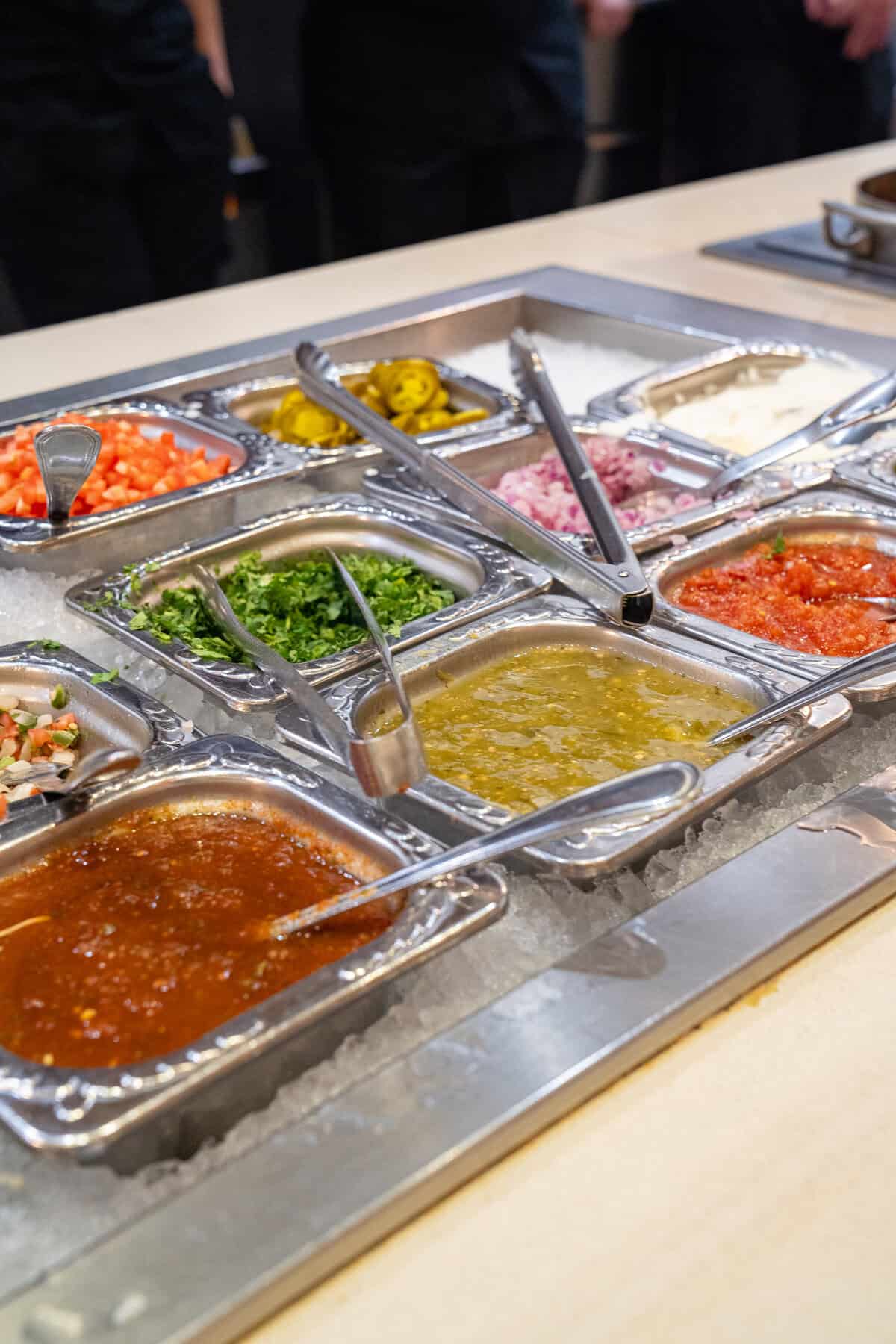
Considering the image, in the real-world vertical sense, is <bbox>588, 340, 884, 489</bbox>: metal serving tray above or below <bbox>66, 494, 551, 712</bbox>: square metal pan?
above

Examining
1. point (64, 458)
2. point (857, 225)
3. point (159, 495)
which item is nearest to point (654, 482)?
point (159, 495)

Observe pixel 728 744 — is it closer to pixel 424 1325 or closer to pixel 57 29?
pixel 424 1325

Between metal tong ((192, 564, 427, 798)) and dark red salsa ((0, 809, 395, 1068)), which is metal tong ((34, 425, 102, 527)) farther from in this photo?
dark red salsa ((0, 809, 395, 1068))

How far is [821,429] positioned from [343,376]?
71cm

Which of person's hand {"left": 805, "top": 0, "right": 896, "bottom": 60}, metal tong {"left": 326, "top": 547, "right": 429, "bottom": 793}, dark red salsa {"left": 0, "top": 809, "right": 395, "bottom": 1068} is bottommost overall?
dark red salsa {"left": 0, "top": 809, "right": 395, "bottom": 1068}

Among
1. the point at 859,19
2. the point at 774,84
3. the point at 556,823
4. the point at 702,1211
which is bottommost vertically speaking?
the point at 702,1211

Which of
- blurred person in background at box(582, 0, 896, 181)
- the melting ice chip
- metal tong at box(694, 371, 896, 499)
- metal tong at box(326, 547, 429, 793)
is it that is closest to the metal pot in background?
metal tong at box(694, 371, 896, 499)

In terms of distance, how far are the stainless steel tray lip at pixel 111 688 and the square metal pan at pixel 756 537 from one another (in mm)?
469

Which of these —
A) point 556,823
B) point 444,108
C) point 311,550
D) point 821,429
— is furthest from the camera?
point 444,108

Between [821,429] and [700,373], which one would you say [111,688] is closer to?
[821,429]

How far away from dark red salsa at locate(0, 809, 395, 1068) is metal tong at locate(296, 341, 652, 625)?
437mm

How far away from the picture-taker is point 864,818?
1.02 m

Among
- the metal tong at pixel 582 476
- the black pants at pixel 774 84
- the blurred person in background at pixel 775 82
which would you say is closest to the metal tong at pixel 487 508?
the metal tong at pixel 582 476

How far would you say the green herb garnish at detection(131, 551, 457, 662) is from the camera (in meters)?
1.33
